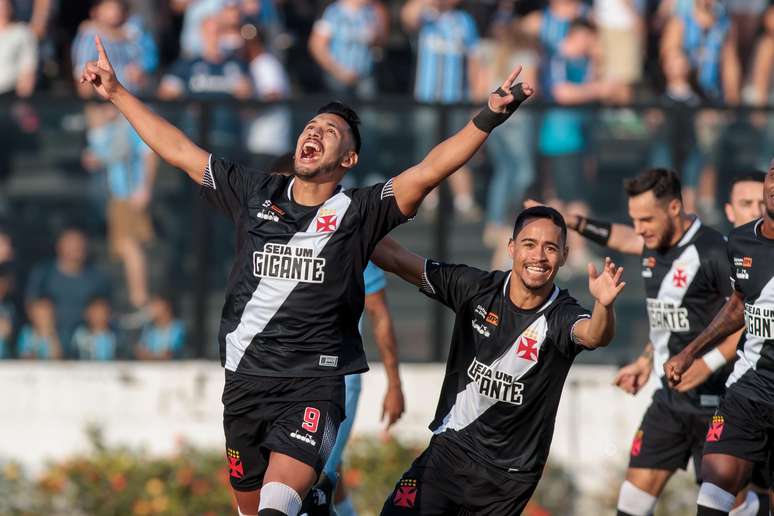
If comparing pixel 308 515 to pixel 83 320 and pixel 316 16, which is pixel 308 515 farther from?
pixel 316 16

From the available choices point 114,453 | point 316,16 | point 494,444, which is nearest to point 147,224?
point 114,453

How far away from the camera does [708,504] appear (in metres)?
8.01

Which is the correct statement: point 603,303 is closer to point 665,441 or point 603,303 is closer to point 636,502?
point 665,441

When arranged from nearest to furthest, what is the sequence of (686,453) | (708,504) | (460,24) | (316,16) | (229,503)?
(708,504) < (686,453) < (229,503) < (460,24) < (316,16)

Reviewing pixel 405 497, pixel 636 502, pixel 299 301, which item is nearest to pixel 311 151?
pixel 299 301

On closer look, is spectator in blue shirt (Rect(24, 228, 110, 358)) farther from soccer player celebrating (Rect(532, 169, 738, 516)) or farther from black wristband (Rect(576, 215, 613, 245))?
soccer player celebrating (Rect(532, 169, 738, 516))

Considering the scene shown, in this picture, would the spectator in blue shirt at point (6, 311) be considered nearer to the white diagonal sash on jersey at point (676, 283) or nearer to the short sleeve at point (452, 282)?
the short sleeve at point (452, 282)

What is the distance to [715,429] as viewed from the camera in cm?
810

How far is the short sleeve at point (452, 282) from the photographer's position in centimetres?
766

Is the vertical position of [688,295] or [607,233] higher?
[607,233]

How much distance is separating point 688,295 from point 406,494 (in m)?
2.39

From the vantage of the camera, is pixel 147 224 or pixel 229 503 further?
pixel 147 224

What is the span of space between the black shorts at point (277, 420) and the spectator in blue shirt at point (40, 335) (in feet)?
16.5

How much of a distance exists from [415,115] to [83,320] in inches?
131
